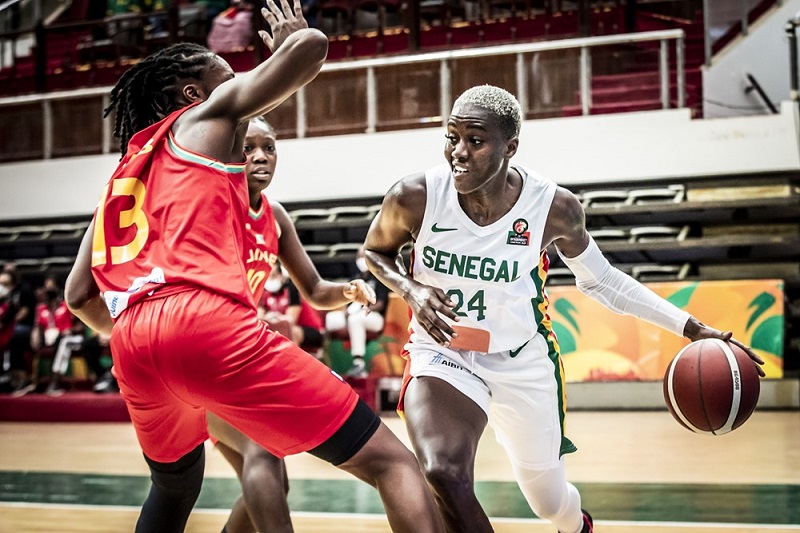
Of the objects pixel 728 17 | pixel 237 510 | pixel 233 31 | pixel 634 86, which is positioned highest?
pixel 233 31

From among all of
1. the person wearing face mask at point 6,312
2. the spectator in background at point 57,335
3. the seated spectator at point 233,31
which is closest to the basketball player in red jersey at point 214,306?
the spectator in background at point 57,335

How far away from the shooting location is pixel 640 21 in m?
11.0

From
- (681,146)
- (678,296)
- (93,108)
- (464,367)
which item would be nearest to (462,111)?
(464,367)

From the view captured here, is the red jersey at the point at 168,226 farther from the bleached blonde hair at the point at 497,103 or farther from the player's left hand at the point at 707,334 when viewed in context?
the player's left hand at the point at 707,334

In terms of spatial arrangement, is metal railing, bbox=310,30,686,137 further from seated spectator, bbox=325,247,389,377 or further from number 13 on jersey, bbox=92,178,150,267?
number 13 on jersey, bbox=92,178,150,267

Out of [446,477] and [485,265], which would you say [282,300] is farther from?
[446,477]

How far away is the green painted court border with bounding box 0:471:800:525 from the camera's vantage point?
474 cm

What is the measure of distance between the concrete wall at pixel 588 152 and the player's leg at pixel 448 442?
773 cm

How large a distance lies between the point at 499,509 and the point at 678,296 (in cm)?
516

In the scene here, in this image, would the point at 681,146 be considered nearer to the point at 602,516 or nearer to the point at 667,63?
the point at 667,63

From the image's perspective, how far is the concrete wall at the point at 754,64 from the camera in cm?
1108

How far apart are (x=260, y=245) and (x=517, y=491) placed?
2.71 metres

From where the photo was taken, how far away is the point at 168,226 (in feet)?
7.77

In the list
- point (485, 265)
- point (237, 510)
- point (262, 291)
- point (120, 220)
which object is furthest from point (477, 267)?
point (120, 220)
